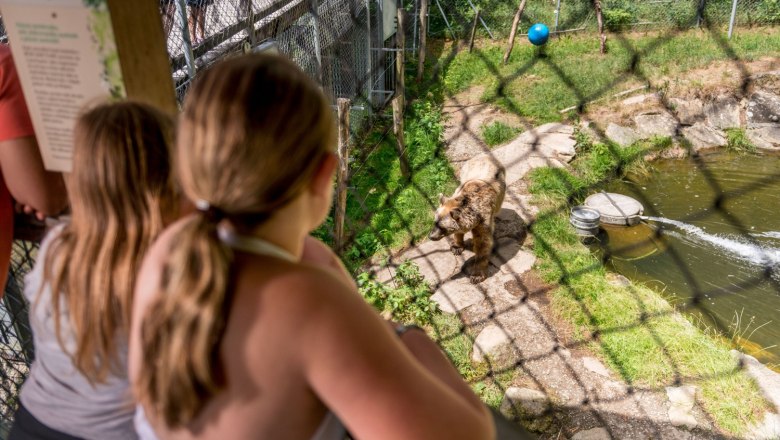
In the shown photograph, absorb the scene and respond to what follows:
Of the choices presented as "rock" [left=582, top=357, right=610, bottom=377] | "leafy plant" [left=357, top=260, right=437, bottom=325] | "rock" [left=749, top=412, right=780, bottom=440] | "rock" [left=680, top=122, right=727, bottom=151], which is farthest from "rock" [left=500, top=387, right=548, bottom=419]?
"rock" [left=680, top=122, right=727, bottom=151]

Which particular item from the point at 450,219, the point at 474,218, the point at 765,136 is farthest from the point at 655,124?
the point at 450,219

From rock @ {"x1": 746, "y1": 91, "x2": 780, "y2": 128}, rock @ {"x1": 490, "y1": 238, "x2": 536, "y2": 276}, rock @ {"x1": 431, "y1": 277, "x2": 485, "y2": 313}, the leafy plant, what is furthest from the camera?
rock @ {"x1": 746, "y1": 91, "x2": 780, "y2": 128}

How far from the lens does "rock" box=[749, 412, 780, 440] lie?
107 inches

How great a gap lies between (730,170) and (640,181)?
81 centimetres

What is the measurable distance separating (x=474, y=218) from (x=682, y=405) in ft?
5.40

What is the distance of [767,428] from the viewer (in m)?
2.77

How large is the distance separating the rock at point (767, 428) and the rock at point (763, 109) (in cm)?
422

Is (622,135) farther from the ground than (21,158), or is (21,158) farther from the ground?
(21,158)

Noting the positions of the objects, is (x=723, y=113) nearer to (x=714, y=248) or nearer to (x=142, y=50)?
(x=714, y=248)

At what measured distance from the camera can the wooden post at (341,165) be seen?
3432 millimetres

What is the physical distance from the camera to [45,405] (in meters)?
0.78

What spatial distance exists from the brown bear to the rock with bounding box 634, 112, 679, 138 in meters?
2.34

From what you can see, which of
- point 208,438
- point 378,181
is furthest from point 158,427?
point 378,181

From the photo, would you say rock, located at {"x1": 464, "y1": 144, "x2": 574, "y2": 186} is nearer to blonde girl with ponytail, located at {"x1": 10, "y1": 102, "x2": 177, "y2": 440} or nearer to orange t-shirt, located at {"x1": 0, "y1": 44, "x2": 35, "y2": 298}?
orange t-shirt, located at {"x1": 0, "y1": 44, "x2": 35, "y2": 298}
